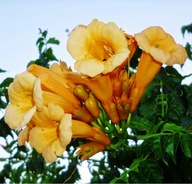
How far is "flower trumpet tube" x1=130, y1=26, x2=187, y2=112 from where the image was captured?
2250mm

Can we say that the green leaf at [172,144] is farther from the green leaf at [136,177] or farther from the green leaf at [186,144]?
the green leaf at [136,177]

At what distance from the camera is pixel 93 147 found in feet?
7.89

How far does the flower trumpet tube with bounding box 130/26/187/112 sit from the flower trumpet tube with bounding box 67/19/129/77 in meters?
0.18

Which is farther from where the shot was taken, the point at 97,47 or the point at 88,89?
the point at 88,89

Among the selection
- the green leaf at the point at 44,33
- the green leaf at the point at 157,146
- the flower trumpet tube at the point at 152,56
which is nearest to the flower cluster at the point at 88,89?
the flower trumpet tube at the point at 152,56

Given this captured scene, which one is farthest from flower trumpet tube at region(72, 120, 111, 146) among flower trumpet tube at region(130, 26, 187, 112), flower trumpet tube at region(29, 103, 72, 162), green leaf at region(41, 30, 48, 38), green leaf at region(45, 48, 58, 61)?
green leaf at region(41, 30, 48, 38)

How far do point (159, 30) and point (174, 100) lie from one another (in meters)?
1.01

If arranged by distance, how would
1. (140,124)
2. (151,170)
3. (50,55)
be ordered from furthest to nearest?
(50,55)
(151,170)
(140,124)

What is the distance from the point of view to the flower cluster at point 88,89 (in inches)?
84.4

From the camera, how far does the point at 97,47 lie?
2289 mm

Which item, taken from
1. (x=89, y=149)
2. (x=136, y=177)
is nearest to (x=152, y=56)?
(x=89, y=149)

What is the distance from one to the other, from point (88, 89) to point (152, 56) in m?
0.46

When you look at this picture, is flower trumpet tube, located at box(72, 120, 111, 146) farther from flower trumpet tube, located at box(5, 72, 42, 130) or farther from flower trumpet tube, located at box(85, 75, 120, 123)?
flower trumpet tube, located at box(5, 72, 42, 130)

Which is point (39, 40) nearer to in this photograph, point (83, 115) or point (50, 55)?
point (50, 55)
